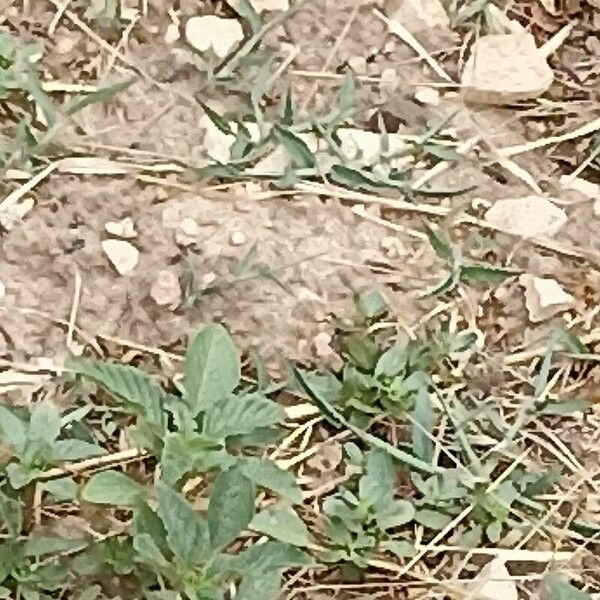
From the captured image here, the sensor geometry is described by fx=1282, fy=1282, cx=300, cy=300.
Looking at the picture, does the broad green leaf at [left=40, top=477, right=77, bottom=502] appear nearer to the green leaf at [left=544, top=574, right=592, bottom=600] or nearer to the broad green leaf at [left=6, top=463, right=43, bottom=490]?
the broad green leaf at [left=6, top=463, right=43, bottom=490]

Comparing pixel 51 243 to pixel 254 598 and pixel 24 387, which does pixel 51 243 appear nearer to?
pixel 24 387

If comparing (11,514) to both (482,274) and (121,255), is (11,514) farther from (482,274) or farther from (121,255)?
(482,274)

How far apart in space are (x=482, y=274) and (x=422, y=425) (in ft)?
0.51

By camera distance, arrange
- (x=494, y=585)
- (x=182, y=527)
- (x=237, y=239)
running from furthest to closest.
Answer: (x=237, y=239)
(x=494, y=585)
(x=182, y=527)

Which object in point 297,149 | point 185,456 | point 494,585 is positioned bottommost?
point 494,585

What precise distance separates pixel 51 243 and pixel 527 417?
44cm

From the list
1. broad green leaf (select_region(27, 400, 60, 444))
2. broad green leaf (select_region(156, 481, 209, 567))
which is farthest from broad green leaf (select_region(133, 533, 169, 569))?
broad green leaf (select_region(27, 400, 60, 444))

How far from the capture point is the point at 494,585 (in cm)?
102

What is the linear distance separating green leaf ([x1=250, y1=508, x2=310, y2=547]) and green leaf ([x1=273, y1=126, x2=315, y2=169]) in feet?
1.06

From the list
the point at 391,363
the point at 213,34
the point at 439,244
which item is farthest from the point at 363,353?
the point at 213,34

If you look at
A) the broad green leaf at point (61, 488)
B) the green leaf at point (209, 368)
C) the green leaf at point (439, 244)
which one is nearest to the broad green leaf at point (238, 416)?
the green leaf at point (209, 368)

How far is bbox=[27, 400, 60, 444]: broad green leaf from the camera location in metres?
1.00

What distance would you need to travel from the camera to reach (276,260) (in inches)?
44.3

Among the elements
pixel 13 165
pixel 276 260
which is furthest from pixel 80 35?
pixel 276 260
